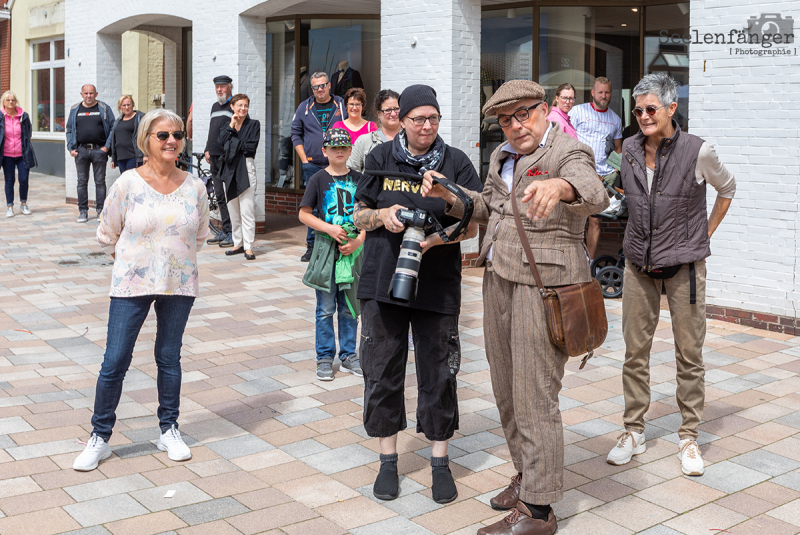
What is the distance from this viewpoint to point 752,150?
24.8 ft

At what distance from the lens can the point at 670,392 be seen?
5.98 meters

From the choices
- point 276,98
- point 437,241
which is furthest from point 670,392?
point 276,98

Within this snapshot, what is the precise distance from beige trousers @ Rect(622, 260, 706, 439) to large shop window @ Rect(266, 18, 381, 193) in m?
9.53

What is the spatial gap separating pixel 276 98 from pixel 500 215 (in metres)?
11.9

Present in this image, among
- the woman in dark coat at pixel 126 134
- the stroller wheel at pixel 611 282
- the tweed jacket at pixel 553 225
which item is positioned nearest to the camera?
the tweed jacket at pixel 553 225

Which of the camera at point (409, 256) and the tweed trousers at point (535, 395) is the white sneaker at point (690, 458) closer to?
the tweed trousers at point (535, 395)

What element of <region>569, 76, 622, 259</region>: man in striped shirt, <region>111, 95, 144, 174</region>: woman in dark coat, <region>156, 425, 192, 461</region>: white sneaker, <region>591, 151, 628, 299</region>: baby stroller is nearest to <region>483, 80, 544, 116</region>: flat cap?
<region>156, 425, 192, 461</region>: white sneaker

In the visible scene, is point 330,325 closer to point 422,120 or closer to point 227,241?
point 422,120

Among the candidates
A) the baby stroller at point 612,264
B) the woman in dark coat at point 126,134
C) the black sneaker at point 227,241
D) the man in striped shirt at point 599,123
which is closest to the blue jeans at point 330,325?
the baby stroller at point 612,264

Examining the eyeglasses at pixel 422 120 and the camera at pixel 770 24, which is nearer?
the eyeglasses at pixel 422 120

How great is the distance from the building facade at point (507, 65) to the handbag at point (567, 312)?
437 centimetres

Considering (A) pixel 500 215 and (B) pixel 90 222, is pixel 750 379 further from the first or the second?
(B) pixel 90 222

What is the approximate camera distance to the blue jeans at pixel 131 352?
15.1ft

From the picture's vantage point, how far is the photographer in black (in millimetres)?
4195
